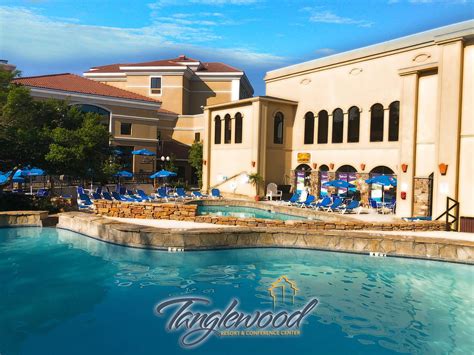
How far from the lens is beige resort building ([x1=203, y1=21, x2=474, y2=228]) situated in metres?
15.6

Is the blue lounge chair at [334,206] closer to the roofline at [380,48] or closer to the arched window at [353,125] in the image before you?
the arched window at [353,125]

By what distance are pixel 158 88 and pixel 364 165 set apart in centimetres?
2746

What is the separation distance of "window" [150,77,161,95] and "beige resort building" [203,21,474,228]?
1375 centimetres

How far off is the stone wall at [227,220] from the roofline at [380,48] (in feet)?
25.0

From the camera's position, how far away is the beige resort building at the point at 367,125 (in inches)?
615

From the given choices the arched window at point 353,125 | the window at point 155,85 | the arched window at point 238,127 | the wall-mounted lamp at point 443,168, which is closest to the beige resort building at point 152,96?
the window at point 155,85

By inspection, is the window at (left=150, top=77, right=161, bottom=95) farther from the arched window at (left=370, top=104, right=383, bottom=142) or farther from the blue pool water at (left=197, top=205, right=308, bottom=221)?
the arched window at (left=370, top=104, right=383, bottom=142)

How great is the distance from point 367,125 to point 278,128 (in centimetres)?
689

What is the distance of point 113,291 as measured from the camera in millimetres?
8469

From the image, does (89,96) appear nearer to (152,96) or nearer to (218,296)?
(152,96)

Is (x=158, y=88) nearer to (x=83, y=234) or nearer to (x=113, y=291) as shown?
(x=83, y=234)

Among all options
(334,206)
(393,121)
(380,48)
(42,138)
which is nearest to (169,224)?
(42,138)

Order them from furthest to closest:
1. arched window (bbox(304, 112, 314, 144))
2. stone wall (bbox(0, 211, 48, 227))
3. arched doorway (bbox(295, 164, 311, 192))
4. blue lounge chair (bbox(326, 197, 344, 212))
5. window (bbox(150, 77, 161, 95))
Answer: window (bbox(150, 77, 161, 95)), arched window (bbox(304, 112, 314, 144)), arched doorway (bbox(295, 164, 311, 192)), blue lounge chair (bbox(326, 197, 344, 212)), stone wall (bbox(0, 211, 48, 227))

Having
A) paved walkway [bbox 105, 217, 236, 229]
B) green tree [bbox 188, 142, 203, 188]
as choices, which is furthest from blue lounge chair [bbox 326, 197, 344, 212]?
green tree [bbox 188, 142, 203, 188]
